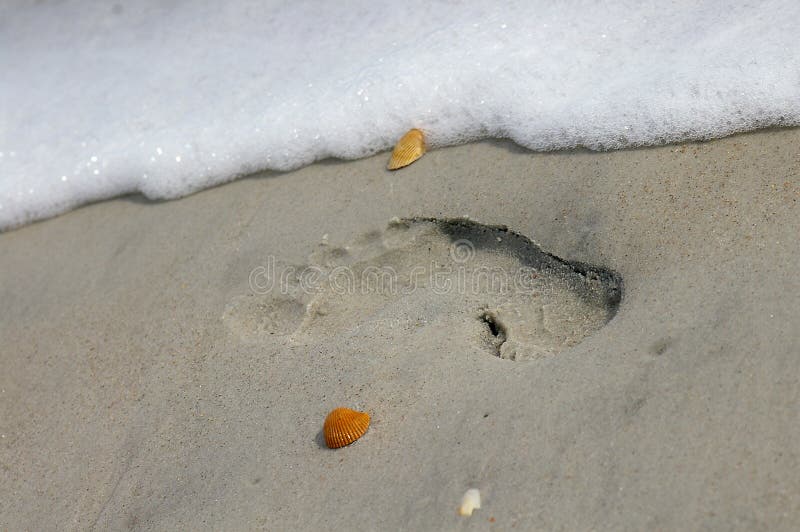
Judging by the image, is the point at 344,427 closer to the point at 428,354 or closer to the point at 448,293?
the point at 428,354

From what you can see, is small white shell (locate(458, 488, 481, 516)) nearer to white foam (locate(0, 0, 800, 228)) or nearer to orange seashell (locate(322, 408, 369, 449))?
orange seashell (locate(322, 408, 369, 449))

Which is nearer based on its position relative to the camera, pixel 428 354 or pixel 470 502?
pixel 470 502

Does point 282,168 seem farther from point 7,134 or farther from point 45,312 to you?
point 7,134

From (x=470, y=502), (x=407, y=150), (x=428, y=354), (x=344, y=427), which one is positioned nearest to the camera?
(x=470, y=502)

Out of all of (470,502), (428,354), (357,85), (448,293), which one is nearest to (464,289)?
(448,293)

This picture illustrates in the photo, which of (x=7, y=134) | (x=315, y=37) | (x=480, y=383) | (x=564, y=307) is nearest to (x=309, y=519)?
(x=480, y=383)
